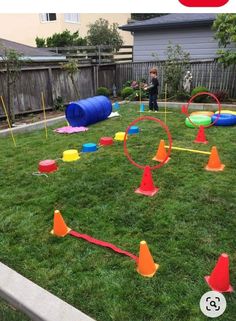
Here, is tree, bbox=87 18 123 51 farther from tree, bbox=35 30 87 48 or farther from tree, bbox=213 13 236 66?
tree, bbox=213 13 236 66

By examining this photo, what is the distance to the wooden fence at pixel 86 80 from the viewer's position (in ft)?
37.3

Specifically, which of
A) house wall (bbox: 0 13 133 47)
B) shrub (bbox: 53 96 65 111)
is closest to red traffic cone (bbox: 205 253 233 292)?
shrub (bbox: 53 96 65 111)

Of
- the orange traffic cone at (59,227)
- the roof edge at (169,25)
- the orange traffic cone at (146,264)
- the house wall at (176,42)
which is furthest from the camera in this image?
the house wall at (176,42)

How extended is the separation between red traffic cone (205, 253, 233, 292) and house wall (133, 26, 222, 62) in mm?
13569

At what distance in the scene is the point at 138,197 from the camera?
4707mm

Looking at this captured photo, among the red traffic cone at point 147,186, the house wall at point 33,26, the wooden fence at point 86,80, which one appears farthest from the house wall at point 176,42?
the red traffic cone at point 147,186

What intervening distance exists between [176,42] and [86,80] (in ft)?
17.5

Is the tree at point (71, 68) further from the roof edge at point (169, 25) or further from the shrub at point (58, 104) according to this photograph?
the roof edge at point (169, 25)

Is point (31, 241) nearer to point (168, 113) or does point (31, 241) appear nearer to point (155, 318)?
point (155, 318)

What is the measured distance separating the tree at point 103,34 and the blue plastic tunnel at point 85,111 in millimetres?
17002

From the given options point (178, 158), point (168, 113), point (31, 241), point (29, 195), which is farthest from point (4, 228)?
point (168, 113)

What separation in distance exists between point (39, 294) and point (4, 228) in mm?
1542

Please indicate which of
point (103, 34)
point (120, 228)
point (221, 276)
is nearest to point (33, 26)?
point (103, 34)

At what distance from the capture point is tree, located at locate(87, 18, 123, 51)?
25.3m
